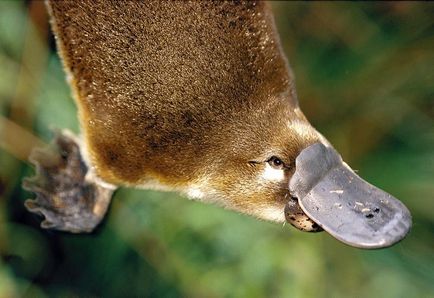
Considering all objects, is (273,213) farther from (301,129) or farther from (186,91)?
(186,91)

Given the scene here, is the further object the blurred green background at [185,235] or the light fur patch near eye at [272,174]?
the blurred green background at [185,235]

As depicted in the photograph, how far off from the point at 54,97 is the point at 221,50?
2.04 ft

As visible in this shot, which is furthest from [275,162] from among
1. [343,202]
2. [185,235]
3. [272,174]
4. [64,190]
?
[64,190]

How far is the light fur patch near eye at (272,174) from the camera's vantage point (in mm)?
1438

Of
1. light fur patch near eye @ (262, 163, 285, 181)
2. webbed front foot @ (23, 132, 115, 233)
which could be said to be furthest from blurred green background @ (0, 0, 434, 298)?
light fur patch near eye @ (262, 163, 285, 181)

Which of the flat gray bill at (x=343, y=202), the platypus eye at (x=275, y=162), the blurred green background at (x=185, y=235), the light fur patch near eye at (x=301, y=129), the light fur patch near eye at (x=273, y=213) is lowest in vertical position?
the blurred green background at (x=185, y=235)

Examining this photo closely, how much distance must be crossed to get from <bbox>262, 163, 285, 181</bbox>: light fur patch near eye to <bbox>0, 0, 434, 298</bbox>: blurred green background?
1.28 feet

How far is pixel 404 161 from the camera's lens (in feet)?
6.03

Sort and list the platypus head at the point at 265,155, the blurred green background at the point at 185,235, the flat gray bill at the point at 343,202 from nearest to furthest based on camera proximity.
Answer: the flat gray bill at the point at 343,202, the platypus head at the point at 265,155, the blurred green background at the point at 185,235

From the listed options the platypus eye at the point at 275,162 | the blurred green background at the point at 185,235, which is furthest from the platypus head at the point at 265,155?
the blurred green background at the point at 185,235

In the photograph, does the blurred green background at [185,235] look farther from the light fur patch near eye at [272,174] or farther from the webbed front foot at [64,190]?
the light fur patch near eye at [272,174]

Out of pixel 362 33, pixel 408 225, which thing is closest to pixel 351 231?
pixel 408 225

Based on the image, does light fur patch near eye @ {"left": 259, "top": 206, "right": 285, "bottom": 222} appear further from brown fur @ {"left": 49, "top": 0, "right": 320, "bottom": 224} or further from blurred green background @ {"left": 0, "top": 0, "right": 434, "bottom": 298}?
blurred green background @ {"left": 0, "top": 0, "right": 434, "bottom": 298}

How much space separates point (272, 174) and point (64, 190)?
63cm
